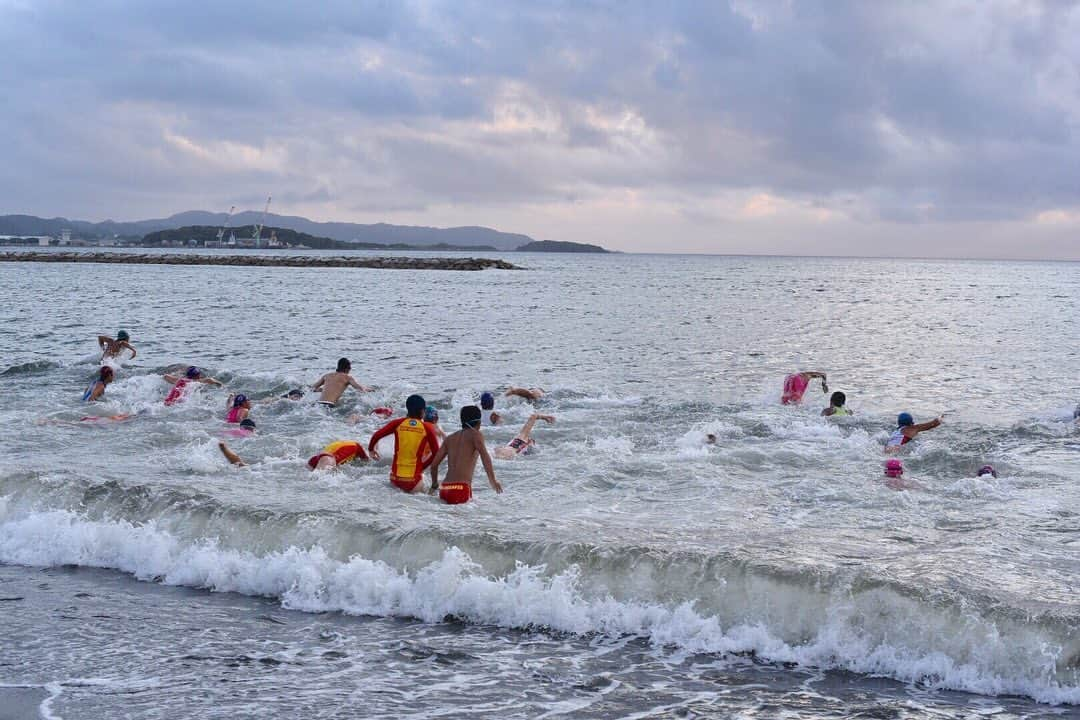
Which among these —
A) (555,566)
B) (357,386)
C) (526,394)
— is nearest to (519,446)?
(526,394)

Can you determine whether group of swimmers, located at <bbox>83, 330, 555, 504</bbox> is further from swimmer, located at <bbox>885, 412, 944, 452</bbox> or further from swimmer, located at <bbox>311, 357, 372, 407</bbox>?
swimmer, located at <bbox>885, 412, 944, 452</bbox>

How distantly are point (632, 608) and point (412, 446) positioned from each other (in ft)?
17.3

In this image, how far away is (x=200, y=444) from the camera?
17.3 meters

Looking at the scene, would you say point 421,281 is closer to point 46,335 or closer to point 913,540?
point 46,335

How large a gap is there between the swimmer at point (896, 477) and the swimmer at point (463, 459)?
6.46 metres

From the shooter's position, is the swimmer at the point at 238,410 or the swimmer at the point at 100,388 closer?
the swimmer at the point at 238,410

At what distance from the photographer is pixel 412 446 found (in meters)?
13.7

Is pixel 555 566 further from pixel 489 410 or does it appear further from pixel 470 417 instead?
pixel 489 410

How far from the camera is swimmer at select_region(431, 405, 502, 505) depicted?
1274 centimetres

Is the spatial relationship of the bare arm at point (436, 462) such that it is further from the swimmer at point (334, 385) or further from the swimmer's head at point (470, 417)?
the swimmer at point (334, 385)

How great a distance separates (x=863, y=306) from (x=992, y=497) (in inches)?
2545

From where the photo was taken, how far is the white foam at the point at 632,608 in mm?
8359

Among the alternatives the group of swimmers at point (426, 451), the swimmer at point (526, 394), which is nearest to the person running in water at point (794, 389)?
the swimmer at point (526, 394)

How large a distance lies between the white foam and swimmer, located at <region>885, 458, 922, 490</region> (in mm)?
5864
